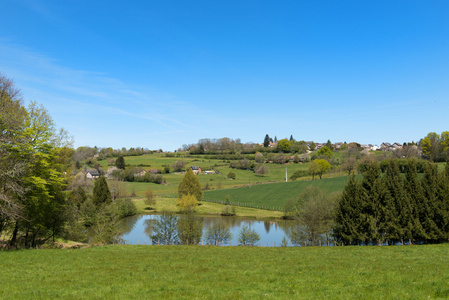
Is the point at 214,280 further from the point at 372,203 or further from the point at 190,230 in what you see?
the point at 190,230

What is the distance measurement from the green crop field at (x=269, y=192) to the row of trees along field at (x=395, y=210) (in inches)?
1722

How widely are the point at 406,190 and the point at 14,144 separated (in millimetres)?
42905

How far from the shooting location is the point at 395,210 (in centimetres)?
3759

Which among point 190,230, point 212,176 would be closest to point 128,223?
point 190,230

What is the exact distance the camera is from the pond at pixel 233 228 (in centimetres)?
5156

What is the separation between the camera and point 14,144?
75.6 feet

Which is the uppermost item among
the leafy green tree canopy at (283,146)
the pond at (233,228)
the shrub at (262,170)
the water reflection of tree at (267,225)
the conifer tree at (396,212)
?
the leafy green tree canopy at (283,146)

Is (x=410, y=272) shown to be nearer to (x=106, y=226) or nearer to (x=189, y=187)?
(x=106, y=226)

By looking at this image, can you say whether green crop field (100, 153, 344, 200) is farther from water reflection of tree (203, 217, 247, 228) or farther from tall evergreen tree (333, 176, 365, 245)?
tall evergreen tree (333, 176, 365, 245)

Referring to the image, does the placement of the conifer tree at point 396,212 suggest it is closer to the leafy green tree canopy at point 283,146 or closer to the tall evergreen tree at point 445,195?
the tall evergreen tree at point 445,195

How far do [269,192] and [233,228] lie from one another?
36.8 metres

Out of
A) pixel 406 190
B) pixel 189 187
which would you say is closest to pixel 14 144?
pixel 406 190

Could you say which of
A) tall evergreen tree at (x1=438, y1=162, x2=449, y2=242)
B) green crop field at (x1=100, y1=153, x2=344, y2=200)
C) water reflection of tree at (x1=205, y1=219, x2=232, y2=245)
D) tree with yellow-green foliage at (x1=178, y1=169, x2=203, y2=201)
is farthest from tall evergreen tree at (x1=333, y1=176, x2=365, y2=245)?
green crop field at (x1=100, y1=153, x2=344, y2=200)

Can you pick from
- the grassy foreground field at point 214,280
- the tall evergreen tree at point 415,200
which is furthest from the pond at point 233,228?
the grassy foreground field at point 214,280
